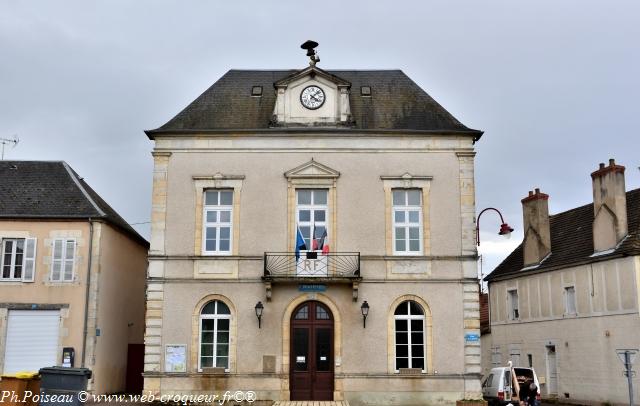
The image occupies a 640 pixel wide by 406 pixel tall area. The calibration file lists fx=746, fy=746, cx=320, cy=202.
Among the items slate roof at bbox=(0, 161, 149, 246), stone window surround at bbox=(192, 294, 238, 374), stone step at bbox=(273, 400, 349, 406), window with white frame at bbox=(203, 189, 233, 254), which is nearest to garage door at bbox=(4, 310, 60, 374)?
slate roof at bbox=(0, 161, 149, 246)

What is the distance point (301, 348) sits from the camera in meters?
20.7

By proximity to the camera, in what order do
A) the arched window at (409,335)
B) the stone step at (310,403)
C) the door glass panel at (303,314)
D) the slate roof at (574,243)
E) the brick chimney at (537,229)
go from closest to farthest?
1. the stone step at (310,403)
2. the arched window at (409,335)
3. the door glass panel at (303,314)
4. the slate roof at (574,243)
5. the brick chimney at (537,229)

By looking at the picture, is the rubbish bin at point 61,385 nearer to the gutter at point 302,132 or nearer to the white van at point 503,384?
the gutter at point 302,132

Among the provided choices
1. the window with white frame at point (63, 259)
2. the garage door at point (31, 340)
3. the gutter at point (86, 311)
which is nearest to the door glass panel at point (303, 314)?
the gutter at point (86, 311)

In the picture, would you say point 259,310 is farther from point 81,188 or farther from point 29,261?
point 81,188

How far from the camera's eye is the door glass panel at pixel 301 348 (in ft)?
67.5

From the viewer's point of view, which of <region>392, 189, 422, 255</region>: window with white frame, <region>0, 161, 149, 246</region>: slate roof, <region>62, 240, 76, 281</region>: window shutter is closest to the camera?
<region>392, 189, 422, 255</region>: window with white frame

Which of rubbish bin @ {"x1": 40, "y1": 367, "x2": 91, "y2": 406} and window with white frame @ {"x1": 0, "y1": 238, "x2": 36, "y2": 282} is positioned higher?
window with white frame @ {"x1": 0, "y1": 238, "x2": 36, "y2": 282}

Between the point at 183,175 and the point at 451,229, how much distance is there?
7.80m

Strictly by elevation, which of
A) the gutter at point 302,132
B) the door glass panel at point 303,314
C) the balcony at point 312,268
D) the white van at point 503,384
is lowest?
the white van at point 503,384

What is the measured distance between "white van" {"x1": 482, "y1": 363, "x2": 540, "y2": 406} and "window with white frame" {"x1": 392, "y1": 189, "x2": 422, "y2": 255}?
4.56 meters

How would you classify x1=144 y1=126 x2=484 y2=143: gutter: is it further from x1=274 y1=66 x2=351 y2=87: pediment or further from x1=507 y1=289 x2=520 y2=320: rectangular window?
x1=507 y1=289 x2=520 y2=320: rectangular window

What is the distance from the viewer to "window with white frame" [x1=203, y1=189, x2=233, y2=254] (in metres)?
21.2

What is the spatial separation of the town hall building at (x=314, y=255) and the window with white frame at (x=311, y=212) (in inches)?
1.3
